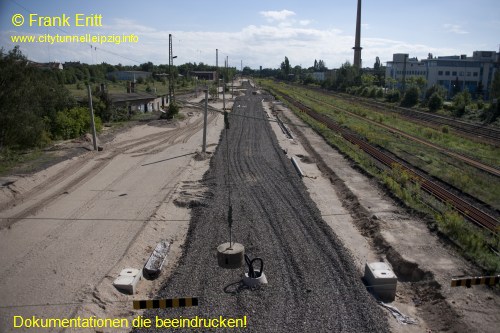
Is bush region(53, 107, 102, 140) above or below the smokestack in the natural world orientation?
below

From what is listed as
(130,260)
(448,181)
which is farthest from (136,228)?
(448,181)

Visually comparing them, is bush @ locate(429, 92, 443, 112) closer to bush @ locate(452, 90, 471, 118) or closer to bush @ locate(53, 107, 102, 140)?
bush @ locate(452, 90, 471, 118)

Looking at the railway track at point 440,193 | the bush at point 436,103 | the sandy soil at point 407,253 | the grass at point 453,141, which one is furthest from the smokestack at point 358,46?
the sandy soil at point 407,253

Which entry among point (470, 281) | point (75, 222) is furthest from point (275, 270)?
point (75, 222)

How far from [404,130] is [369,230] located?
92.4 ft

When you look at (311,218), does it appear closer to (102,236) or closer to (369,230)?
(369,230)

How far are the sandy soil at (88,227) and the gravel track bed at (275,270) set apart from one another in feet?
2.93

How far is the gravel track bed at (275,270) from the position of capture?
28.4ft

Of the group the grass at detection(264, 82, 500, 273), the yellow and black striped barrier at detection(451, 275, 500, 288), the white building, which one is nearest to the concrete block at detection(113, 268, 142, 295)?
the yellow and black striped barrier at detection(451, 275, 500, 288)

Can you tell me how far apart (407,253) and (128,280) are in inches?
321

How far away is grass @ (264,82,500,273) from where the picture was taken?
11.7 m

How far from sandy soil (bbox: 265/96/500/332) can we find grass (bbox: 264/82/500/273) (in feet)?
1.46

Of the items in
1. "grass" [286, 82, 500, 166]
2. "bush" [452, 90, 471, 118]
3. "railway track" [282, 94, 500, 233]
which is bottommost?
"railway track" [282, 94, 500, 233]

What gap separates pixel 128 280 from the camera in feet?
32.7
